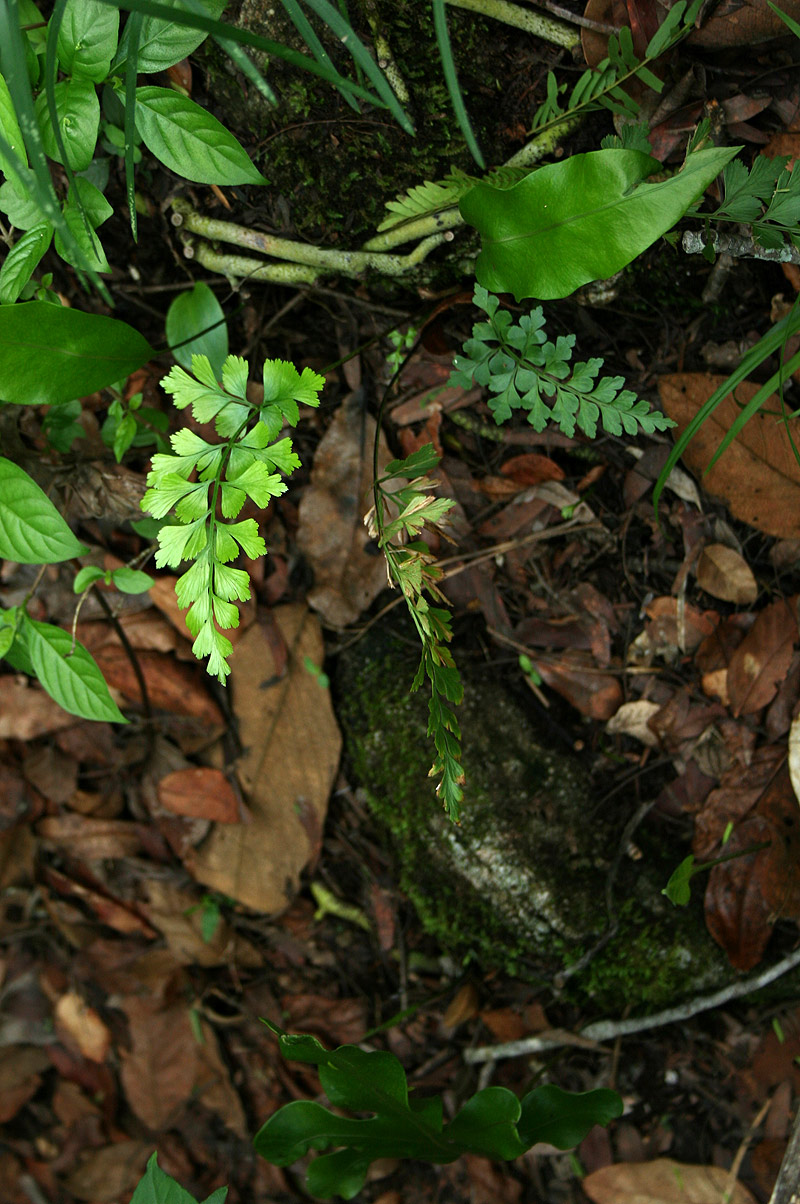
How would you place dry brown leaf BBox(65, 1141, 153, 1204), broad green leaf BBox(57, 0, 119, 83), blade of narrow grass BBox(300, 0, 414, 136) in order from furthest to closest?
dry brown leaf BBox(65, 1141, 153, 1204)
broad green leaf BBox(57, 0, 119, 83)
blade of narrow grass BBox(300, 0, 414, 136)

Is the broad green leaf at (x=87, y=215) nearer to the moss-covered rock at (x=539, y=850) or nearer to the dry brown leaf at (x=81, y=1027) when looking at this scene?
the moss-covered rock at (x=539, y=850)

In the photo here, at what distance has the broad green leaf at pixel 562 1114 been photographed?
64.4 inches

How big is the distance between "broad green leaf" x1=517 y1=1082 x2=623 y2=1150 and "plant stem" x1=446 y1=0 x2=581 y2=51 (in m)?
2.10

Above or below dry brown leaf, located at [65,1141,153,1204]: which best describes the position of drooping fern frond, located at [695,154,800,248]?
above

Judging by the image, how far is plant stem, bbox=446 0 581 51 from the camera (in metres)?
1.51

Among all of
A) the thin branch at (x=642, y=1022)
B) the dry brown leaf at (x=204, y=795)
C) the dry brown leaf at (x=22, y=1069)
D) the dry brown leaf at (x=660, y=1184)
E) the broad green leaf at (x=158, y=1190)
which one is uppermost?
the broad green leaf at (x=158, y=1190)

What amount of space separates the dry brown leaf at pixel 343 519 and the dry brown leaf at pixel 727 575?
2.63 ft

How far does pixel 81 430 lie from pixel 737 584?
162 centimetres

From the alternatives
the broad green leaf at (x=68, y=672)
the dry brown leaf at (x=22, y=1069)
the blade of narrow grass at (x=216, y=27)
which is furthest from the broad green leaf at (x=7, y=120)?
the dry brown leaf at (x=22, y=1069)

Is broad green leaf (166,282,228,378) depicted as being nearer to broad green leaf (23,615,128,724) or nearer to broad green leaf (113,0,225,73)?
broad green leaf (113,0,225,73)

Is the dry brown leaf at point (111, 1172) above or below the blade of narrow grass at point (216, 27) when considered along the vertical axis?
below

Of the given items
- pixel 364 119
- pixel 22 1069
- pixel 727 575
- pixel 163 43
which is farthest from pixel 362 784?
pixel 22 1069

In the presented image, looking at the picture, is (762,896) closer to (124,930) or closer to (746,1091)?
(746,1091)

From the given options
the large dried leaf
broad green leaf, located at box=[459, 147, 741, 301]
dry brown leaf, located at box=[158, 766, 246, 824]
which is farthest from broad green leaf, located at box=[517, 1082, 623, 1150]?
broad green leaf, located at box=[459, 147, 741, 301]
